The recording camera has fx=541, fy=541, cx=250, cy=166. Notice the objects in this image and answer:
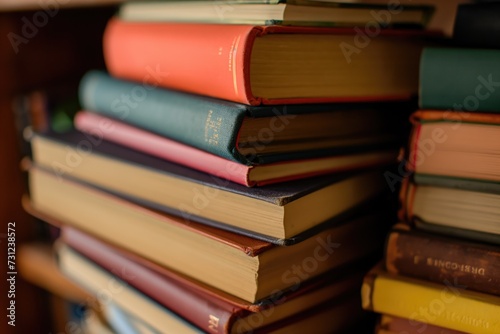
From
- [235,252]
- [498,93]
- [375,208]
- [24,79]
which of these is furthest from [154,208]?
[24,79]

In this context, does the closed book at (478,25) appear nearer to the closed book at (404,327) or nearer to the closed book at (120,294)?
the closed book at (404,327)

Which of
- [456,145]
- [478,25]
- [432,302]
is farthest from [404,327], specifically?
[478,25]

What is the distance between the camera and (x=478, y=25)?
51 cm

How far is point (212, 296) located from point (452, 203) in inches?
9.4

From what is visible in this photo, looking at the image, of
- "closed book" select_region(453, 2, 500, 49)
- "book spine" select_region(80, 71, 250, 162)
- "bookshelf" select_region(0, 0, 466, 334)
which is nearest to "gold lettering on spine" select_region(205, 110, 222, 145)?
"book spine" select_region(80, 71, 250, 162)

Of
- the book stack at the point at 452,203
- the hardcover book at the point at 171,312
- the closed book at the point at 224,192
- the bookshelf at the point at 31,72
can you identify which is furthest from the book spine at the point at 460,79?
the bookshelf at the point at 31,72

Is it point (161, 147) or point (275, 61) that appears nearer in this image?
point (275, 61)

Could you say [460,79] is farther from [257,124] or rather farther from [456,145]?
[257,124]

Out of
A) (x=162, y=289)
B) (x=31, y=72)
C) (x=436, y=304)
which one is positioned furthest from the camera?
(x=31, y=72)

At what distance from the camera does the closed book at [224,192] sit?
47 centimetres

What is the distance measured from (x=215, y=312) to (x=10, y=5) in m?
0.55

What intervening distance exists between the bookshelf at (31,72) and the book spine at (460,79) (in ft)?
1.86

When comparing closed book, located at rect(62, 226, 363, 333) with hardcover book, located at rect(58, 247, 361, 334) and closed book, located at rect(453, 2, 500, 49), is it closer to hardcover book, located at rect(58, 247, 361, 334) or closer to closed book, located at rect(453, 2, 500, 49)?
hardcover book, located at rect(58, 247, 361, 334)

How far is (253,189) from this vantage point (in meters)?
0.48
